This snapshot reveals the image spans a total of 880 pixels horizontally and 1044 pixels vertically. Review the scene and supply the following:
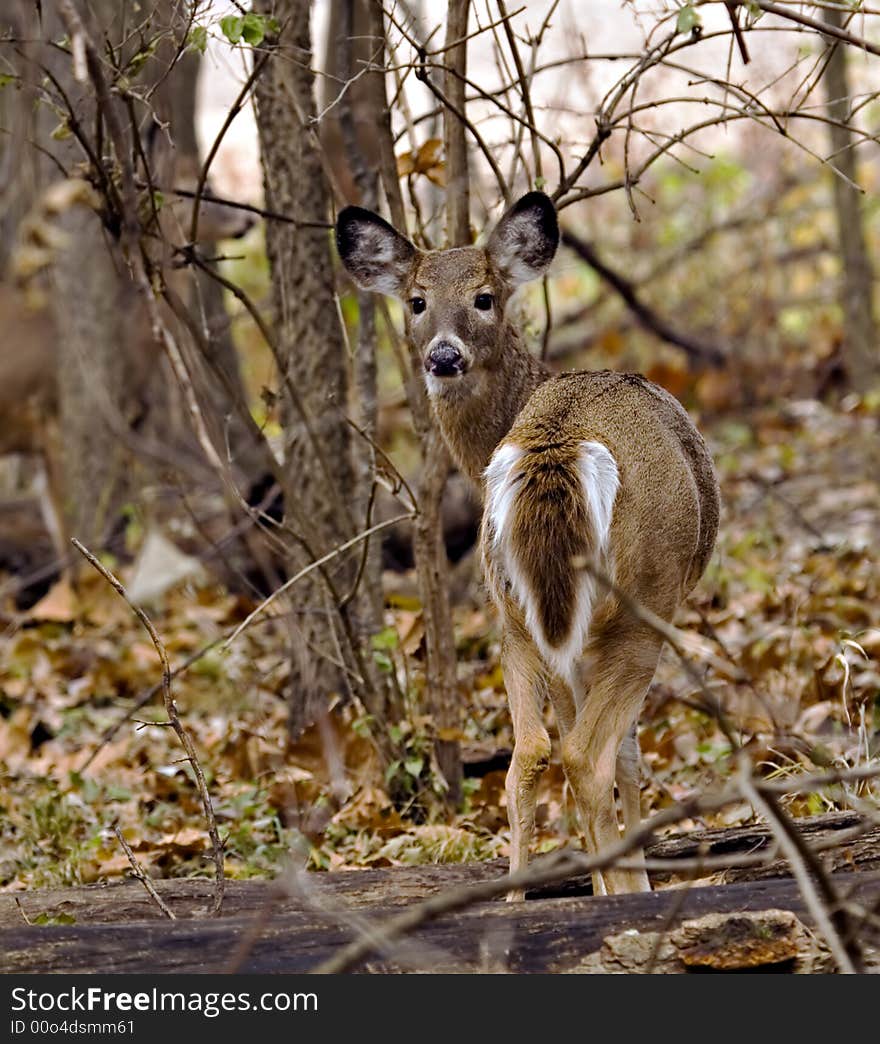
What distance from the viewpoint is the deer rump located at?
408 centimetres

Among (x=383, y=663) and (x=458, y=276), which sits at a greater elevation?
(x=458, y=276)

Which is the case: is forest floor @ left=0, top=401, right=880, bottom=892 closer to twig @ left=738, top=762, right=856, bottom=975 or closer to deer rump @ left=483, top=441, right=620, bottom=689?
deer rump @ left=483, top=441, right=620, bottom=689

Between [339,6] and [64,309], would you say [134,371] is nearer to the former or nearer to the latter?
[64,309]

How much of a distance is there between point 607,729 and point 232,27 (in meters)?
2.42

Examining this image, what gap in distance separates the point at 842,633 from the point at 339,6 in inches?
129

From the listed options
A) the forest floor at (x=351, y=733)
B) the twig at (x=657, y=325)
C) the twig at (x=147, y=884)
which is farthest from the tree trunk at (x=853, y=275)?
the twig at (x=147, y=884)

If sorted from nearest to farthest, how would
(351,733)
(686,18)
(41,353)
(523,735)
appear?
(686,18)
(523,735)
(351,733)
(41,353)

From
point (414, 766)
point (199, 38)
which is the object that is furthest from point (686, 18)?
point (414, 766)

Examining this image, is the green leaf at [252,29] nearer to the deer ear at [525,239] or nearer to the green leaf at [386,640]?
the deer ear at [525,239]

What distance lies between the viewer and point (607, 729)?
430cm

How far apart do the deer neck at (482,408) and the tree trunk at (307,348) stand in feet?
2.64

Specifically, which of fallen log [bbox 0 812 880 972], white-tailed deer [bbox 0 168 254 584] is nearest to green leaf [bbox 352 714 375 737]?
fallen log [bbox 0 812 880 972]

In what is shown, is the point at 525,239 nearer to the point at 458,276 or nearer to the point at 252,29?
the point at 458,276

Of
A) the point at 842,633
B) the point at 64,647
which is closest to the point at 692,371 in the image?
the point at 64,647
